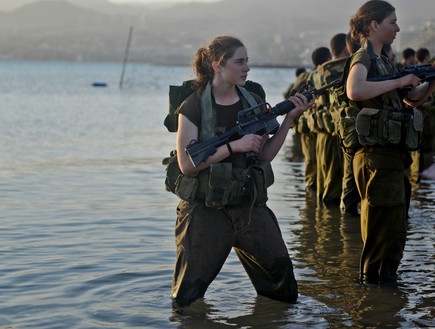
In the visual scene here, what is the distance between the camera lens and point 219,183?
6297mm

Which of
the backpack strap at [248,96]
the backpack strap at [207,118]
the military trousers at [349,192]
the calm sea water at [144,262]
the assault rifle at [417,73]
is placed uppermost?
the assault rifle at [417,73]

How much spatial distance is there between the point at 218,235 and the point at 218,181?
14.4 inches

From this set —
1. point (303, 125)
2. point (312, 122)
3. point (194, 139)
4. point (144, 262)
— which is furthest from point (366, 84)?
point (303, 125)

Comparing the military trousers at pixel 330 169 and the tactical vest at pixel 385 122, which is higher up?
the tactical vest at pixel 385 122

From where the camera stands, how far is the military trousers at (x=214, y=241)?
6465mm

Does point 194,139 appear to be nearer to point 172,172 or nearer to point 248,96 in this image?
point 172,172

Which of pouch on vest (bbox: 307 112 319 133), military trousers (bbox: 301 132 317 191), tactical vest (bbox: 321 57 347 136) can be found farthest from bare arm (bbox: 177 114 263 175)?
military trousers (bbox: 301 132 317 191)

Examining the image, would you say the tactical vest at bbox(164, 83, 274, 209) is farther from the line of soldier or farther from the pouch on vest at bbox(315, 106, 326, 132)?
the pouch on vest at bbox(315, 106, 326, 132)

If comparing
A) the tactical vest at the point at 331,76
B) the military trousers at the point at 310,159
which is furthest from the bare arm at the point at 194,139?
the military trousers at the point at 310,159

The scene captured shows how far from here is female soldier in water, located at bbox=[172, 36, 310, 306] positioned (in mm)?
6359

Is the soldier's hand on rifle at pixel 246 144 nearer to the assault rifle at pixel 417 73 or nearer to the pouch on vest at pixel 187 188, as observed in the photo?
the pouch on vest at pixel 187 188

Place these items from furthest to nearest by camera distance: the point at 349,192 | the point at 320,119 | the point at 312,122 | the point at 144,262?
1. the point at 312,122
2. the point at 320,119
3. the point at 349,192
4. the point at 144,262

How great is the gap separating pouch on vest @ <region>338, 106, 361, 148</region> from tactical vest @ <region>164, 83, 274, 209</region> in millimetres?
1153

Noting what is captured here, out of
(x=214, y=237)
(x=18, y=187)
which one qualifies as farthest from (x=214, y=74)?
(x=18, y=187)
